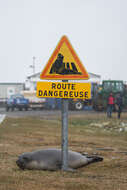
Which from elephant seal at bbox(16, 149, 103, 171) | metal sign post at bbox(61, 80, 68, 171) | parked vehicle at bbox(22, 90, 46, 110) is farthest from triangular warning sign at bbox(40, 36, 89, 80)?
parked vehicle at bbox(22, 90, 46, 110)

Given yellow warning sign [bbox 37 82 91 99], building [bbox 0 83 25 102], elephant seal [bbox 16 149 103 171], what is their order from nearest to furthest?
yellow warning sign [bbox 37 82 91 99], elephant seal [bbox 16 149 103 171], building [bbox 0 83 25 102]

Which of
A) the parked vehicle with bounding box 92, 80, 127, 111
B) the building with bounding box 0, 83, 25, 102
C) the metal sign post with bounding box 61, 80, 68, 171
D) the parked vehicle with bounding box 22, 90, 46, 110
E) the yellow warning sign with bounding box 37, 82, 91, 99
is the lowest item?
the building with bounding box 0, 83, 25, 102

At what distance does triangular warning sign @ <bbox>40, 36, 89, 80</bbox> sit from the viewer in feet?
24.8

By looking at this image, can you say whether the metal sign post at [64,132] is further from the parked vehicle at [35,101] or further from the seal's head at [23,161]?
the parked vehicle at [35,101]

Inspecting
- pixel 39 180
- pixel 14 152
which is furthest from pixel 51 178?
pixel 14 152

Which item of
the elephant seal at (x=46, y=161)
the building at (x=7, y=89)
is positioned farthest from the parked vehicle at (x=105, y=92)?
the elephant seal at (x=46, y=161)

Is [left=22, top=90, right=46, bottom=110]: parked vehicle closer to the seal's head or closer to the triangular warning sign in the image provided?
the seal's head

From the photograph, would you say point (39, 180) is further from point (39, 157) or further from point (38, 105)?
point (38, 105)

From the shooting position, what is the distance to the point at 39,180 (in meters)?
6.69

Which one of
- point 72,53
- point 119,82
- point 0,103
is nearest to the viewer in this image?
point 72,53

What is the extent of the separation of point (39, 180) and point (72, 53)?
219cm

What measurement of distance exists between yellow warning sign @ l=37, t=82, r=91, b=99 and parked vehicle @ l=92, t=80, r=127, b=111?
3260 cm

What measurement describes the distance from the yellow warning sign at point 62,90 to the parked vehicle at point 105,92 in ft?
107

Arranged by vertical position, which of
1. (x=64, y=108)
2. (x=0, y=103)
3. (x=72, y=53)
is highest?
(x=72, y=53)
